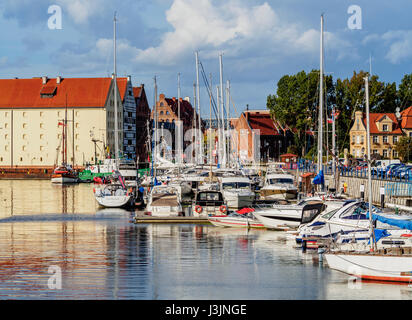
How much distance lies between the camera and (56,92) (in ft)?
416

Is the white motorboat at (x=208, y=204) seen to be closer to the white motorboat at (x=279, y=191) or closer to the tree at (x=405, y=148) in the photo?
the white motorboat at (x=279, y=191)

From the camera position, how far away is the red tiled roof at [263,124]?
13438cm

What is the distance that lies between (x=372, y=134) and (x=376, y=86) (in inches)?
546

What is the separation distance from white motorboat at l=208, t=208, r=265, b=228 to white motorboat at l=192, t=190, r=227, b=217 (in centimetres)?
137

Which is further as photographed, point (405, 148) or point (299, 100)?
point (299, 100)

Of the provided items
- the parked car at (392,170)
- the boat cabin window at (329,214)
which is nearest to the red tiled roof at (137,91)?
the parked car at (392,170)

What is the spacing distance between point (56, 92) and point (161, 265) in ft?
340

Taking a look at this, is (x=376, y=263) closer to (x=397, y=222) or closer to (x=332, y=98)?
(x=397, y=222)

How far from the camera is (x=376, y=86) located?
114812 mm

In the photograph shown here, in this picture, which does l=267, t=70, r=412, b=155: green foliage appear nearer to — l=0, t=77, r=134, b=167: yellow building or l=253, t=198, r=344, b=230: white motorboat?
l=0, t=77, r=134, b=167: yellow building

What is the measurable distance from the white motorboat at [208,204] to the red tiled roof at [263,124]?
301 ft

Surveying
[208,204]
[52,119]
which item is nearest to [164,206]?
[208,204]

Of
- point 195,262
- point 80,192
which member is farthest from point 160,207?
point 80,192

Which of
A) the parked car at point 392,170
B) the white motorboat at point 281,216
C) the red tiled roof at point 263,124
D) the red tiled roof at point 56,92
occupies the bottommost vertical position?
the white motorboat at point 281,216
